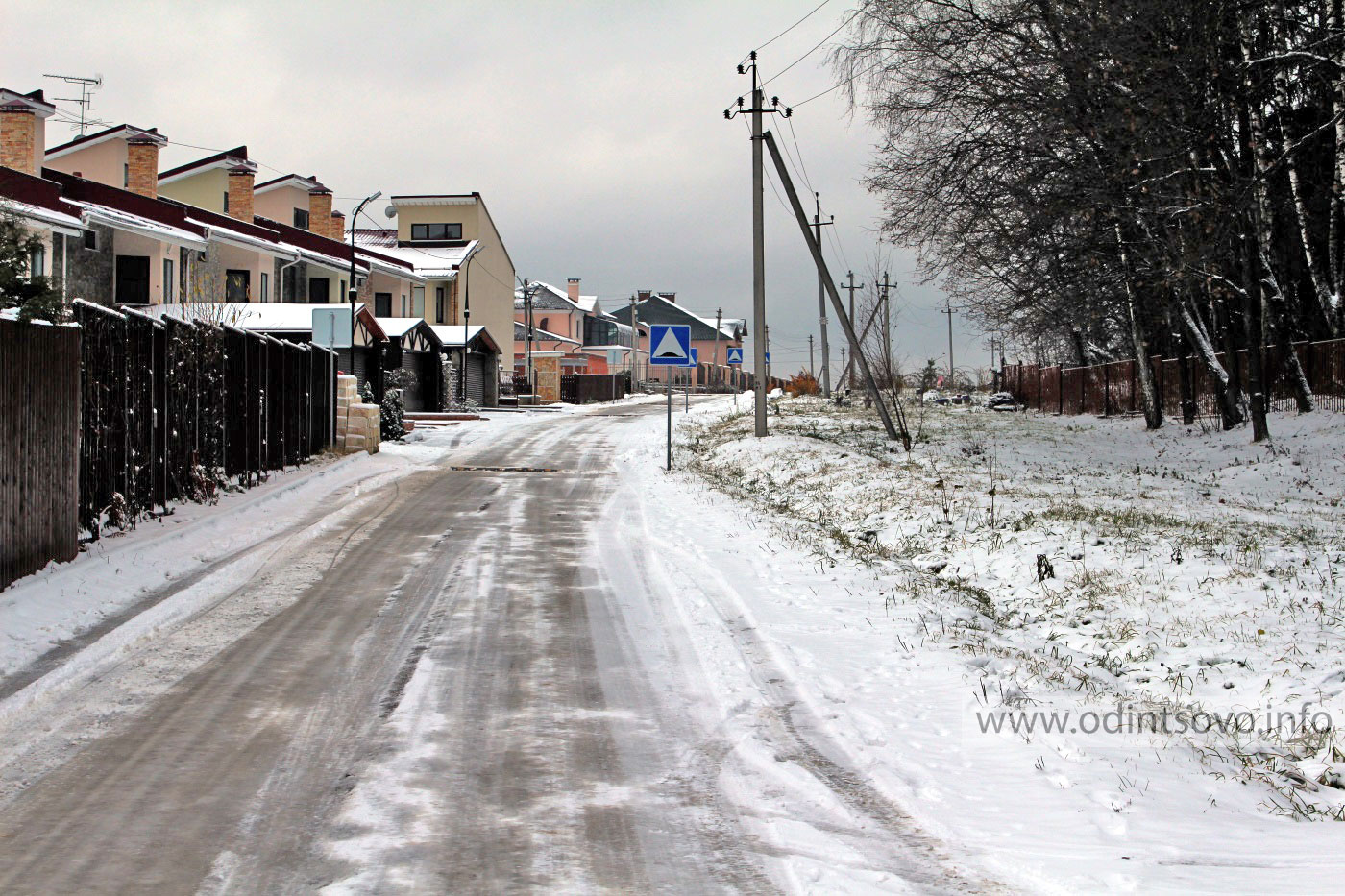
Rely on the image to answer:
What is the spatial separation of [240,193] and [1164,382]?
37.0 metres

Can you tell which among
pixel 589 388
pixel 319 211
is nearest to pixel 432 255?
pixel 319 211

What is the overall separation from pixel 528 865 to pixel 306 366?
19.2m

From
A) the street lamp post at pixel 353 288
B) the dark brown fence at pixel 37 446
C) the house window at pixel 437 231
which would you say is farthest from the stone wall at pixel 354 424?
the house window at pixel 437 231

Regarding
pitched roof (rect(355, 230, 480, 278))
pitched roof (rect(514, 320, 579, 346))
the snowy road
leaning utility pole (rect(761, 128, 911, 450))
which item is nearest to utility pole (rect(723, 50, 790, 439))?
leaning utility pole (rect(761, 128, 911, 450))

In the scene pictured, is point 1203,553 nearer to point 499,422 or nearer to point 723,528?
point 723,528

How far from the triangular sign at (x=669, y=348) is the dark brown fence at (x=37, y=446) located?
13282mm

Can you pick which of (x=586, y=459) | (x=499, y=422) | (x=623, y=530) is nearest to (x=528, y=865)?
(x=623, y=530)

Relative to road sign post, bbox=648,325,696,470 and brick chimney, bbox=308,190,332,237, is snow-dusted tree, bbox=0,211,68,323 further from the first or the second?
brick chimney, bbox=308,190,332,237

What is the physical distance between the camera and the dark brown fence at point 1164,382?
2317cm

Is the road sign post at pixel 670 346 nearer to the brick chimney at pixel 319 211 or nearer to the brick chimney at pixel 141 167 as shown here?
the brick chimney at pixel 141 167

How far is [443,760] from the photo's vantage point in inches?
196

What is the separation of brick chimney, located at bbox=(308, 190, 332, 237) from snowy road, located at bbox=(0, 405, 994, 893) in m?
50.2

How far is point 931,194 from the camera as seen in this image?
61.9ft

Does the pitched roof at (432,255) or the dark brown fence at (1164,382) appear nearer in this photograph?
the dark brown fence at (1164,382)
